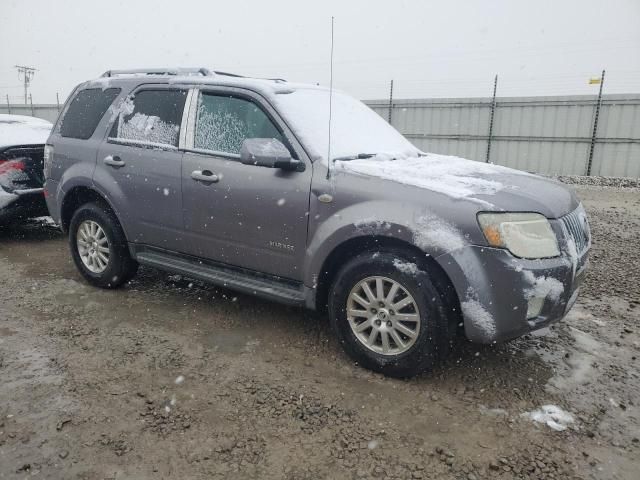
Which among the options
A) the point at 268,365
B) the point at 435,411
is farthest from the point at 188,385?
the point at 435,411

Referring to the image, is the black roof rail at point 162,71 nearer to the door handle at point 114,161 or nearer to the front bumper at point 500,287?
the door handle at point 114,161

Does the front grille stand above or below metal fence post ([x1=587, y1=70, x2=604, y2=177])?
below

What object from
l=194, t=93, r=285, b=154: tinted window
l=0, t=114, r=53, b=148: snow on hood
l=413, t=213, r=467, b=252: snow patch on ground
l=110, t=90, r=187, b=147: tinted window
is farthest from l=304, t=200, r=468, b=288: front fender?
l=0, t=114, r=53, b=148: snow on hood

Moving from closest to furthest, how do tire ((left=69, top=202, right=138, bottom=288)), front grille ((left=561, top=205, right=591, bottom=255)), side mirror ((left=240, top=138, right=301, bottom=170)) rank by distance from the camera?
front grille ((left=561, top=205, right=591, bottom=255)), side mirror ((left=240, top=138, right=301, bottom=170)), tire ((left=69, top=202, right=138, bottom=288))

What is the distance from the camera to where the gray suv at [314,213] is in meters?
2.71

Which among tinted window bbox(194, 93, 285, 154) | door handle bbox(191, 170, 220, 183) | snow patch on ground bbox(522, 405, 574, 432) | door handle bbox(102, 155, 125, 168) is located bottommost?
snow patch on ground bbox(522, 405, 574, 432)

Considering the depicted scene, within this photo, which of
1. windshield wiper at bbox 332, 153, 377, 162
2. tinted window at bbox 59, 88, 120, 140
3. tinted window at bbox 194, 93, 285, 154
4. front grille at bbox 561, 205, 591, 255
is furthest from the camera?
tinted window at bbox 59, 88, 120, 140

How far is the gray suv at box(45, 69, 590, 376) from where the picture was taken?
8.90 ft

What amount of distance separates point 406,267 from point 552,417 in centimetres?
110

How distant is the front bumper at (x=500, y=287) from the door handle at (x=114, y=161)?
2.72 meters

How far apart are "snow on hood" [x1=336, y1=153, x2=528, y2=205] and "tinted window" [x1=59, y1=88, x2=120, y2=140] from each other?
242cm

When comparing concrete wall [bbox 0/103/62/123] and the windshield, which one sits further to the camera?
concrete wall [bbox 0/103/62/123]

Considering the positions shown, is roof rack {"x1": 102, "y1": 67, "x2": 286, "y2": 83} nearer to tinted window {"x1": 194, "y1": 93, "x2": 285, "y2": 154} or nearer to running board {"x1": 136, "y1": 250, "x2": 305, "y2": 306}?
tinted window {"x1": 194, "y1": 93, "x2": 285, "y2": 154}

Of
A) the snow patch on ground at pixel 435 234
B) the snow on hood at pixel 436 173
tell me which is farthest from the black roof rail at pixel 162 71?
the snow patch on ground at pixel 435 234
